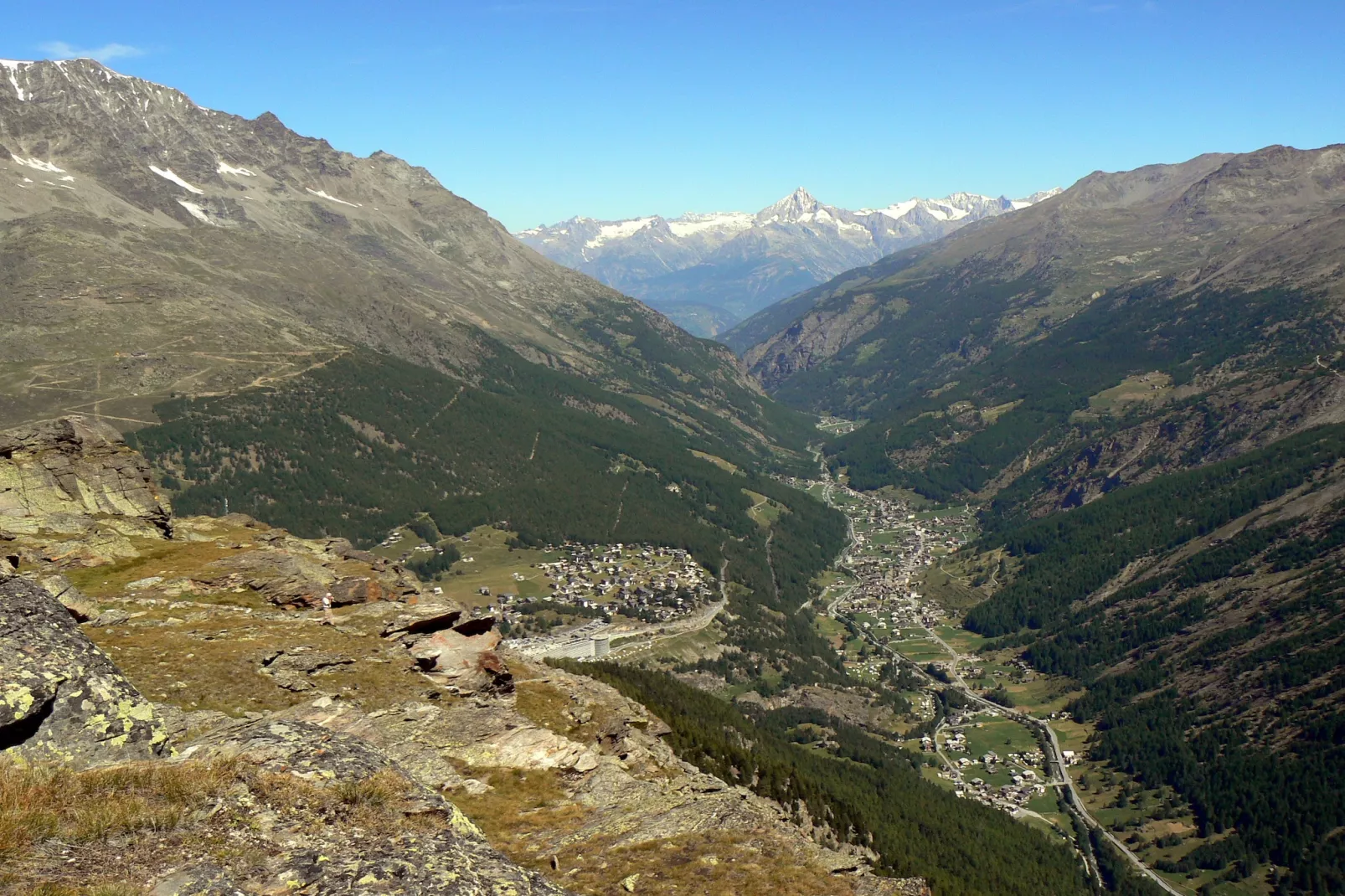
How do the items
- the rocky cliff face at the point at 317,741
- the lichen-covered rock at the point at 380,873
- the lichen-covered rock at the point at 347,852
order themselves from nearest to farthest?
1. the lichen-covered rock at the point at 380,873
2. the lichen-covered rock at the point at 347,852
3. the rocky cliff face at the point at 317,741

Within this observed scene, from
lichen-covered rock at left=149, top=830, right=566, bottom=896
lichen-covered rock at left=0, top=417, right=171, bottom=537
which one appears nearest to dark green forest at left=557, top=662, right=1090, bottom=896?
lichen-covered rock at left=0, top=417, right=171, bottom=537

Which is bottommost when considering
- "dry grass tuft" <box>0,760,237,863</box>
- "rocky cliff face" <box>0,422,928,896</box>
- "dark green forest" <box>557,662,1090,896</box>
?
"dark green forest" <box>557,662,1090,896</box>

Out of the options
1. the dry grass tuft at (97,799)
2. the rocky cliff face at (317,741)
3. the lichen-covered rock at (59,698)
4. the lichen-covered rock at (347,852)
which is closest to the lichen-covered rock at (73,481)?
the rocky cliff face at (317,741)

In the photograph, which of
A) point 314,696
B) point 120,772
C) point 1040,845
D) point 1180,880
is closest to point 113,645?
point 314,696

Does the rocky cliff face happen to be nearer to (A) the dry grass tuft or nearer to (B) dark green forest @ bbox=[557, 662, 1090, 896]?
(A) the dry grass tuft

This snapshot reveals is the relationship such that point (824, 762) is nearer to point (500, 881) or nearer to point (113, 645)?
point (113, 645)

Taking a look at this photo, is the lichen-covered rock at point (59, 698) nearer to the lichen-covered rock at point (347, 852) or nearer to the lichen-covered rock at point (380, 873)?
the lichen-covered rock at point (347, 852)

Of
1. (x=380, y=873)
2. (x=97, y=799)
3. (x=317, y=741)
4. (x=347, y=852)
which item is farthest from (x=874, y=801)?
(x=97, y=799)
